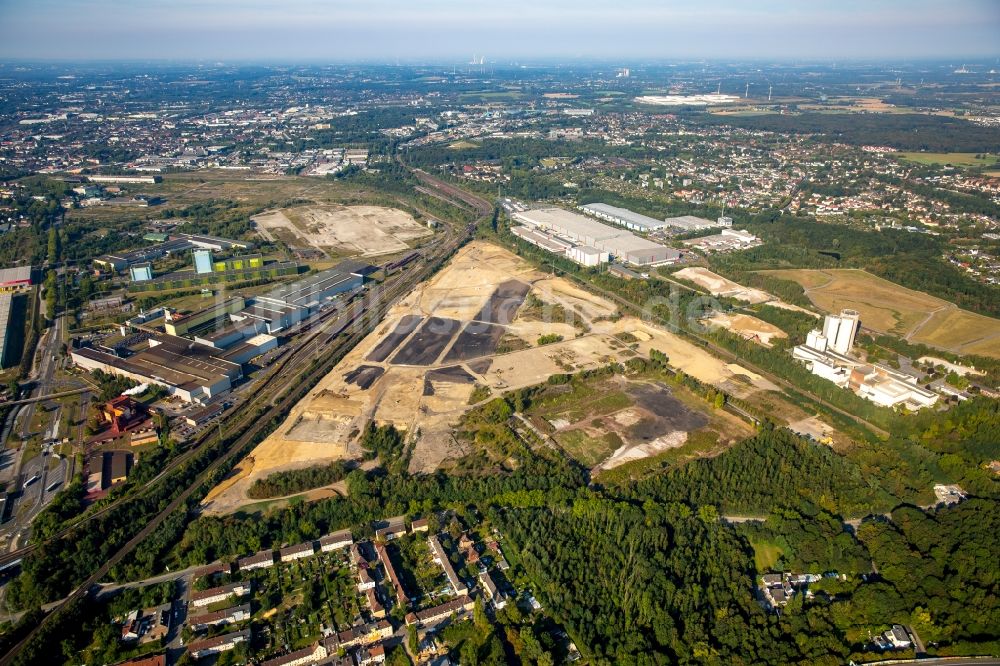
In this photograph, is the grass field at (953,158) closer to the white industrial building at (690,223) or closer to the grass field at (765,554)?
the white industrial building at (690,223)

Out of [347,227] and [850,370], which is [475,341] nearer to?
[850,370]

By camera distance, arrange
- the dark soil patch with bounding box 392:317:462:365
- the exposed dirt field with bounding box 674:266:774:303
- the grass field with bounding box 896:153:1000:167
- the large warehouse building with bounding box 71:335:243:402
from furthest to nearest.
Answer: the grass field with bounding box 896:153:1000:167 < the exposed dirt field with bounding box 674:266:774:303 < the dark soil patch with bounding box 392:317:462:365 < the large warehouse building with bounding box 71:335:243:402

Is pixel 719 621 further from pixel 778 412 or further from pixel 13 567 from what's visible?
pixel 13 567

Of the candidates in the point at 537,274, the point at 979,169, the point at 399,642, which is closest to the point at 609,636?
the point at 399,642

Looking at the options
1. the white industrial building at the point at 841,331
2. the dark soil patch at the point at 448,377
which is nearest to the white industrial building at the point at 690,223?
the white industrial building at the point at 841,331

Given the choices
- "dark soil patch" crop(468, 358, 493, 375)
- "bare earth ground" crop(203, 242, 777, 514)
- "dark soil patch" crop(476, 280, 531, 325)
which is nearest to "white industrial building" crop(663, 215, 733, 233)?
"bare earth ground" crop(203, 242, 777, 514)

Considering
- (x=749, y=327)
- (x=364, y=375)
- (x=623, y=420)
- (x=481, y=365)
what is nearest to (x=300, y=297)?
(x=364, y=375)

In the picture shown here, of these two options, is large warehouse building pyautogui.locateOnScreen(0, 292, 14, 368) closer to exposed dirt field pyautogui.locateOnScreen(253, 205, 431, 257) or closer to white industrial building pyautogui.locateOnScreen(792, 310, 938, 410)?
exposed dirt field pyautogui.locateOnScreen(253, 205, 431, 257)
